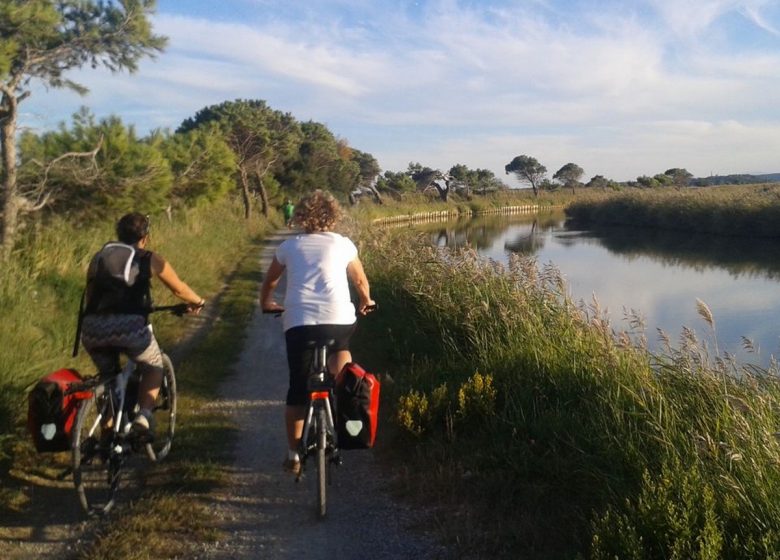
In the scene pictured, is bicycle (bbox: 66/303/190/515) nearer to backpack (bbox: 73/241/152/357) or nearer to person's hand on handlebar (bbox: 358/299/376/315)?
backpack (bbox: 73/241/152/357)

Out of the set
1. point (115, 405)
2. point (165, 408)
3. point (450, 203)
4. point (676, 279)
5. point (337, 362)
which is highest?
point (337, 362)

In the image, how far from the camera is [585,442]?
15.2ft

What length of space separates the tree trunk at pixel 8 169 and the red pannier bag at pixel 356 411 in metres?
6.35

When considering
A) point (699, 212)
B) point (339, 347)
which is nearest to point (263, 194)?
point (699, 212)

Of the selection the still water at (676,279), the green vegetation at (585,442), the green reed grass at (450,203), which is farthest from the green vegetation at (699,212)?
the green vegetation at (585,442)

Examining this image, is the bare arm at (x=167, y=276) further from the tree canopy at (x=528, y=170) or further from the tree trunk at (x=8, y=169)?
the tree canopy at (x=528, y=170)

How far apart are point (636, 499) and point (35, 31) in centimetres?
846

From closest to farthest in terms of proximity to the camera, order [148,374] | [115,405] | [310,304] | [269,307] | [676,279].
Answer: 1. [310,304]
2. [115,405]
3. [148,374]
4. [269,307]
5. [676,279]

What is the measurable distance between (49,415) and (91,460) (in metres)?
0.54

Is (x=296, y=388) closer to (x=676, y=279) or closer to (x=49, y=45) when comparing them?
(x=49, y=45)

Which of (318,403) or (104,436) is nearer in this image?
(318,403)

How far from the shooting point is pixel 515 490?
4531mm

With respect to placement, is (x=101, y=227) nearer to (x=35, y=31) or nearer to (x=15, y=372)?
(x=35, y=31)

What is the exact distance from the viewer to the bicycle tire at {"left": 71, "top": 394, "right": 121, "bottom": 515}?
13.9 ft
